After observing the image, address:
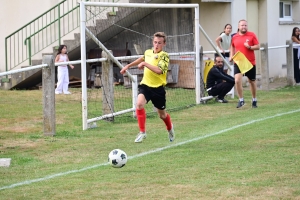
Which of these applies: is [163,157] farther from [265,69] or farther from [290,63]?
[290,63]

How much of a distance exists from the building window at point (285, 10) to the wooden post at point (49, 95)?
15757mm

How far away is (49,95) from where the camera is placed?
1270 centimetres

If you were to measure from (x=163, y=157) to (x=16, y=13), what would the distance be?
15583 millimetres

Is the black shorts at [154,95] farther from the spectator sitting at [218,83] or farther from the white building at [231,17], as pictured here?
the white building at [231,17]

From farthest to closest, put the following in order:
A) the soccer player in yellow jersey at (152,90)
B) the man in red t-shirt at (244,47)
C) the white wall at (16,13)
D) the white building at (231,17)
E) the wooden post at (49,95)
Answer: the white wall at (16,13) < the white building at (231,17) < the man in red t-shirt at (244,47) < the wooden post at (49,95) < the soccer player in yellow jersey at (152,90)

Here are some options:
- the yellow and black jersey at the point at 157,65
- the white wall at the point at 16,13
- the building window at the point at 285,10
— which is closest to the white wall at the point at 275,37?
the building window at the point at 285,10

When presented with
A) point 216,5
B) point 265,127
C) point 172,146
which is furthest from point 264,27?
point 172,146

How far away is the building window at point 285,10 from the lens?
27170 millimetres

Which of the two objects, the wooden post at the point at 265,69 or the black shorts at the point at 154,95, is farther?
the wooden post at the point at 265,69

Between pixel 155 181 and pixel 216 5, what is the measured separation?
15.9m

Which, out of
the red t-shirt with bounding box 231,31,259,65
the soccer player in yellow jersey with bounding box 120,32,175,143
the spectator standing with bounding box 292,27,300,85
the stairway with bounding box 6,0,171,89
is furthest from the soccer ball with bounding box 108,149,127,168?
the spectator standing with bounding box 292,27,300,85

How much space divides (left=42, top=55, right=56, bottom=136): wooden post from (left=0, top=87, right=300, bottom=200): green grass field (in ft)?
0.69

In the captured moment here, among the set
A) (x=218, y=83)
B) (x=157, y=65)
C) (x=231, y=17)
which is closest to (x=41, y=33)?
(x=231, y=17)

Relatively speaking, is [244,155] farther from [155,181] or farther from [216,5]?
[216,5]
